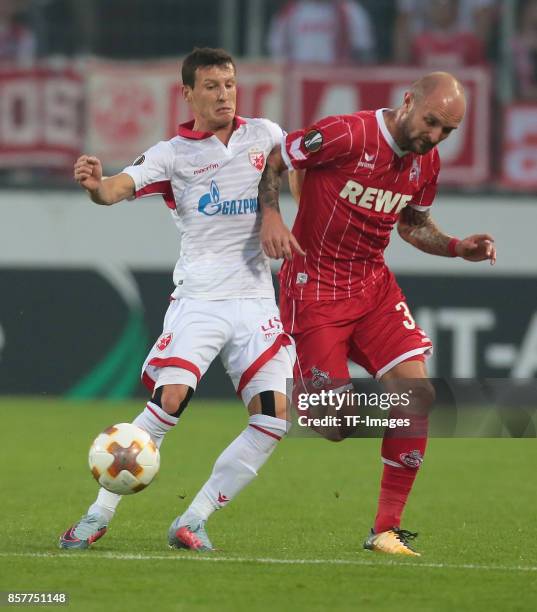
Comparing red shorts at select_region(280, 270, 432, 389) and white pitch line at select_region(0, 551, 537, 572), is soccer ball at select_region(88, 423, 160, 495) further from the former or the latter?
red shorts at select_region(280, 270, 432, 389)

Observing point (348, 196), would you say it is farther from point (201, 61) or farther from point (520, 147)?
point (520, 147)

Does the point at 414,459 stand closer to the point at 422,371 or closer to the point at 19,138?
the point at 422,371

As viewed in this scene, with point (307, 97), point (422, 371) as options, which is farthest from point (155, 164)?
point (307, 97)

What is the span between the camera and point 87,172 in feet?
20.4

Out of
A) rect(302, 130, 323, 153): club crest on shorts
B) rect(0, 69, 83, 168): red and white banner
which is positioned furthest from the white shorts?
rect(0, 69, 83, 168): red and white banner

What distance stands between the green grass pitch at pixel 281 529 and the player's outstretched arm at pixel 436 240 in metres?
1.37

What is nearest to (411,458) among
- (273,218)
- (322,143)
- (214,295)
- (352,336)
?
(352,336)

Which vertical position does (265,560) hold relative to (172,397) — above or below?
below

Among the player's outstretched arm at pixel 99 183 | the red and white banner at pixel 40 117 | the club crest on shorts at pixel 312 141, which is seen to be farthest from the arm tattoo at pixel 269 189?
the red and white banner at pixel 40 117

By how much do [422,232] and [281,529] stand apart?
163 centimetres

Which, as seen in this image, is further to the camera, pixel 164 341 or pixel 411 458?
pixel 411 458

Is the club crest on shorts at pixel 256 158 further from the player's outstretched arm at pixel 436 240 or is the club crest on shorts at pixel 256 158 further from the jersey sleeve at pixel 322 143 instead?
the player's outstretched arm at pixel 436 240

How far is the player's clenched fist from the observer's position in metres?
6.21

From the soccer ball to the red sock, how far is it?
1107mm
